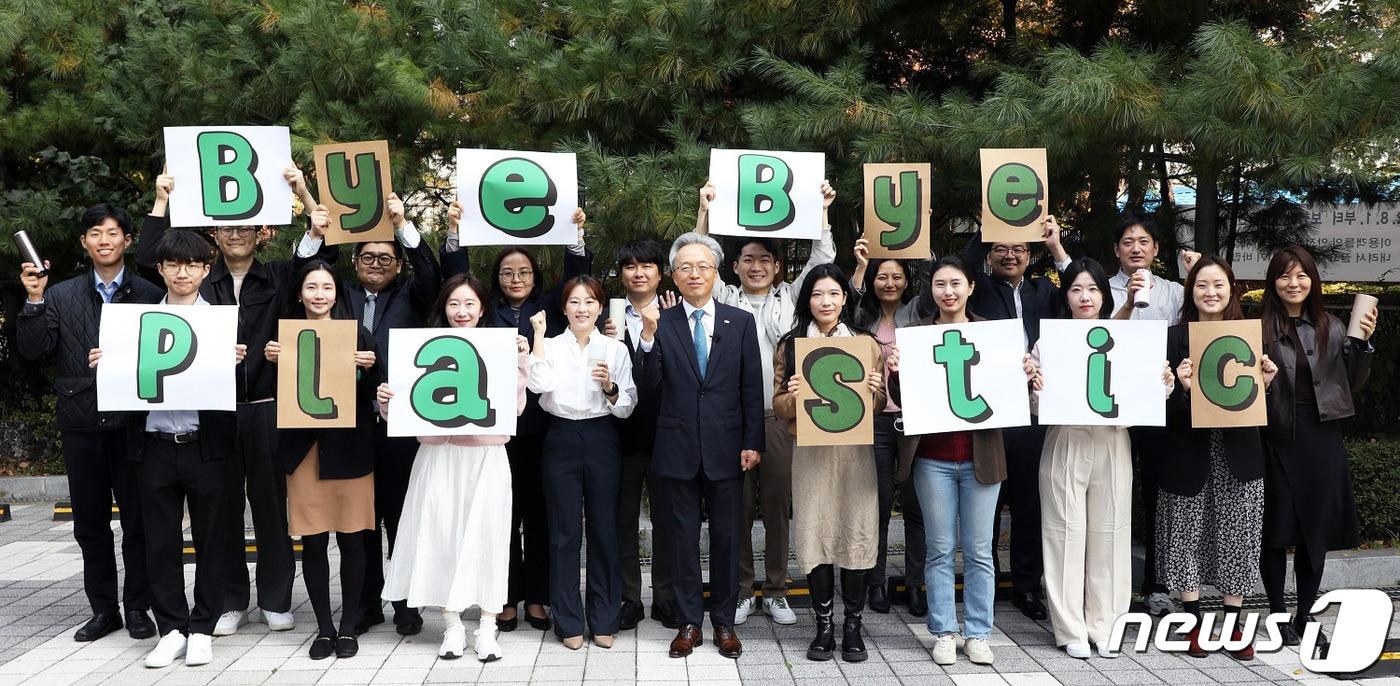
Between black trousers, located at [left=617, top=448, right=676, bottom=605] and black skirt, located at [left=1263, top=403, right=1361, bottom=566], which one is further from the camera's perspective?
black trousers, located at [left=617, top=448, right=676, bottom=605]

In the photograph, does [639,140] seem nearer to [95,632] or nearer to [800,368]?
[800,368]

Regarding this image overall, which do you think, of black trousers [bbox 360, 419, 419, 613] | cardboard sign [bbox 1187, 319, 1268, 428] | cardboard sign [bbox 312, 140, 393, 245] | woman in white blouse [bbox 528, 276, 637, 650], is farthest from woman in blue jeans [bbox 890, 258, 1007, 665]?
cardboard sign [bbox 312, 140, 393, 245]

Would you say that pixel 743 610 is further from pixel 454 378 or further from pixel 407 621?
pixel 454 378

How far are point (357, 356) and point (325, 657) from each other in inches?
53.3

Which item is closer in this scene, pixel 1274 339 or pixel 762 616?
pixel 1274 339

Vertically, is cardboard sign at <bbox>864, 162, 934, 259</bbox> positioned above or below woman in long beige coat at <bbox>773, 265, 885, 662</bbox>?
above

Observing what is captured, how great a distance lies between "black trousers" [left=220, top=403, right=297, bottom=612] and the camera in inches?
202

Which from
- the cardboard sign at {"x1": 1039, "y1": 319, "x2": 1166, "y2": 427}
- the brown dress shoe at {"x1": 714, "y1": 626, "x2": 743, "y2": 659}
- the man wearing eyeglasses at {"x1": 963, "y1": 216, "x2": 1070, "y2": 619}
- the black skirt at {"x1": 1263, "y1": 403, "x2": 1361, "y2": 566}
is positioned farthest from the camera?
the man wearing eyeglasses at {"x1": 963, "y1": 216, "x2": 1070, "y2": 619}

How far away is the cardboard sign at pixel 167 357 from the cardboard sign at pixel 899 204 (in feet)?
9.80

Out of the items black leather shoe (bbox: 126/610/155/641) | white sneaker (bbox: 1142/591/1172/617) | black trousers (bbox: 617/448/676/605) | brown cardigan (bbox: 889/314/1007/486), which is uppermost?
brown cardigan (bbox: 889/314/1007/486)

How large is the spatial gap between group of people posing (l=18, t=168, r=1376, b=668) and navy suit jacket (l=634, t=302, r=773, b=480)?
0.01m

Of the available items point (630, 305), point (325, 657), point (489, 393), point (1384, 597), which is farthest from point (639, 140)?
point (1384, 597)

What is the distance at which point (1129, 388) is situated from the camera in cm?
464

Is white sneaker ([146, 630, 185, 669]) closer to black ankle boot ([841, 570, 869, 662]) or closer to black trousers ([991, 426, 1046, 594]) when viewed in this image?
black ankle boot ([841, 570, 869, 662])
